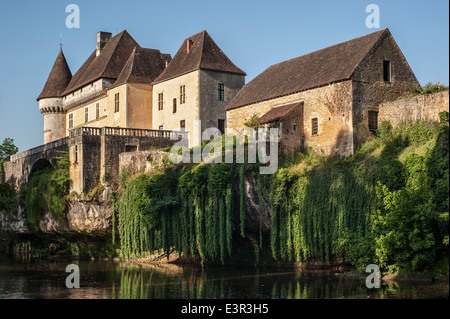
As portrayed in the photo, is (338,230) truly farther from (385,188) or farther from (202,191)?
(202,191)

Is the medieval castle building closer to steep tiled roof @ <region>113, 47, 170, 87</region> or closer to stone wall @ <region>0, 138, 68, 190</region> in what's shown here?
Result: steep tiled roof @ <region>113, 47, 170, 87</region>

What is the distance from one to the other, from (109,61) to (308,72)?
1973 centimetres

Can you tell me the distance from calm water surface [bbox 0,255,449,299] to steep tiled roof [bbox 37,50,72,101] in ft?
87.0

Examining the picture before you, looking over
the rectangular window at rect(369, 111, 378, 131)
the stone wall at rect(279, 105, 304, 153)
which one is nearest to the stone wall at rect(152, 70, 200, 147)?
the stone wall at rect(279, 105, 304, 153)

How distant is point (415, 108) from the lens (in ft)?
111

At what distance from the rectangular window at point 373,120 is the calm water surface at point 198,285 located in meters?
9.14

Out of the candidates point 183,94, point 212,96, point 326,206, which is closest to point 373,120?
point 326,206

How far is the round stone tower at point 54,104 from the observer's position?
60.8m

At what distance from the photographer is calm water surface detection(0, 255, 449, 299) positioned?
26.1 metres

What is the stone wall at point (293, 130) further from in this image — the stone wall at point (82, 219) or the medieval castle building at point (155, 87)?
the stone wall at point (82, 219)

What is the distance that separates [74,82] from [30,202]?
14104mm

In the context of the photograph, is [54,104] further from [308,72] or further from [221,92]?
[308,72]

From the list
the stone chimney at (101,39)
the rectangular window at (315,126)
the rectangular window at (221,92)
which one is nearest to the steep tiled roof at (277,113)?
the rectangular window at (315,126)
